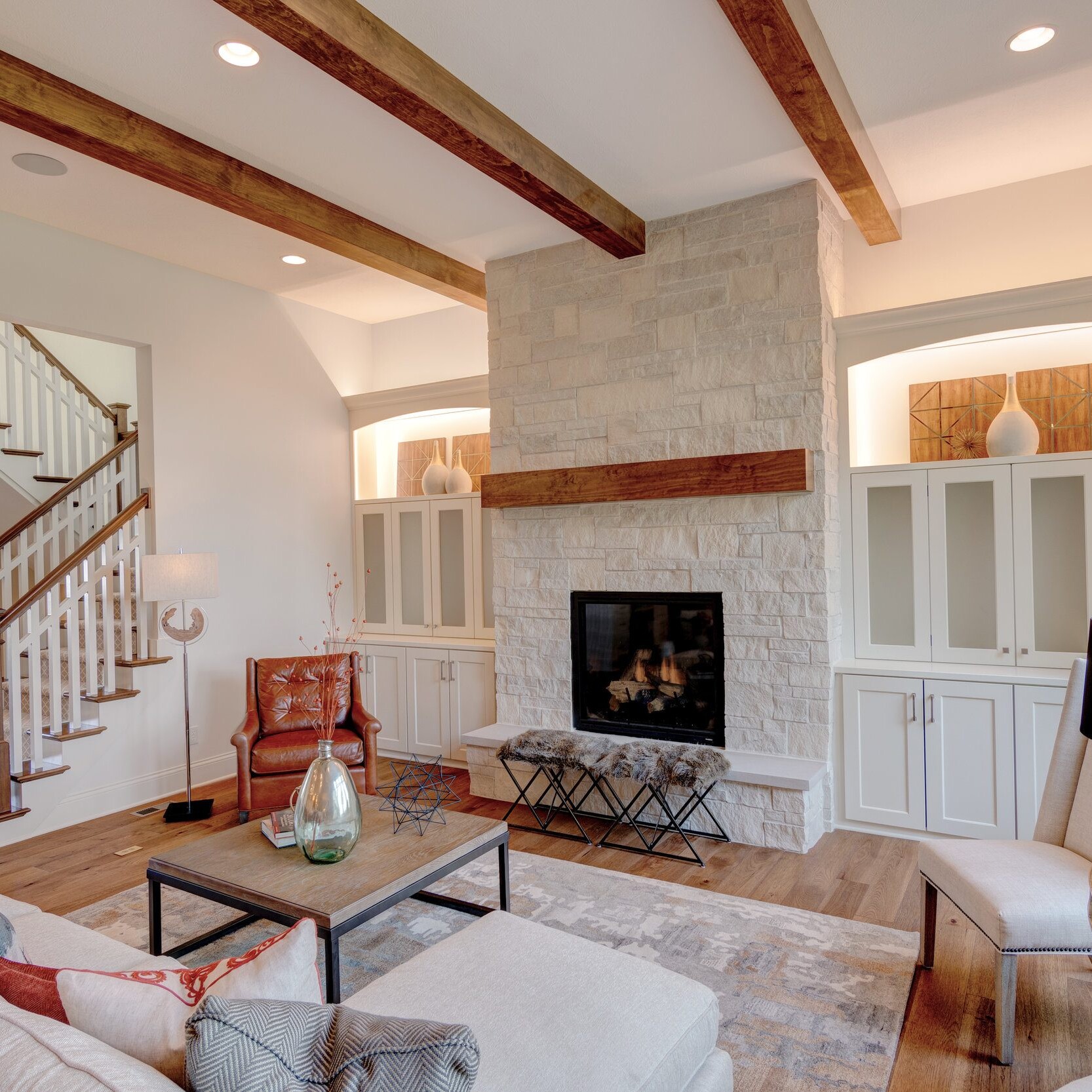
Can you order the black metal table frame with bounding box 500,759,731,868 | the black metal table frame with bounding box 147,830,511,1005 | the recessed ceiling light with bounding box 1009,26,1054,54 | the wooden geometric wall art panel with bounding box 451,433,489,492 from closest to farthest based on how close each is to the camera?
the black metal table frame with bounding box 147,830,511,1005
the recessed ceiling light with bounding box 1009,26,1054,54
the black metal table frame with bounding box 500,759,731,868
the wooden geometric wall art panel with bounding box 451,433,489,492

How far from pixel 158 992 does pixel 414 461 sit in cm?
510

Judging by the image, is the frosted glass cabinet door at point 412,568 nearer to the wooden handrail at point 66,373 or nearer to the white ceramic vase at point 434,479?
the white ceramic vase at point 434,479

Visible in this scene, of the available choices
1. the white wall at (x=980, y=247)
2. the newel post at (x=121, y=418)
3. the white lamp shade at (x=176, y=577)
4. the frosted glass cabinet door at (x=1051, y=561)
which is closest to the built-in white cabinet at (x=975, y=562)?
the frosted glass cabinet door at (x=1051, y=561)

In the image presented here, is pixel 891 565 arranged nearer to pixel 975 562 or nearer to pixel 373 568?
pixel 975 562

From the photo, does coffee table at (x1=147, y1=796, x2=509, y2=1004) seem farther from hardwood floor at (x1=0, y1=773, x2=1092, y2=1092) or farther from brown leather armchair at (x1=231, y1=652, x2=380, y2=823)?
brown leather armchair at (x1=231, y1=652, x2=380, y2=823)

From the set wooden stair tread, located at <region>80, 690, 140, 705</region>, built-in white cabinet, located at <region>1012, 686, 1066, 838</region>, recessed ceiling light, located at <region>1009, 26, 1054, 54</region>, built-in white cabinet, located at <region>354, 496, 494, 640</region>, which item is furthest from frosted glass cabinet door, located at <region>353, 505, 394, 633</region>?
recessed ceiling light, located at <region>1009, 26, 1054, 54</region>

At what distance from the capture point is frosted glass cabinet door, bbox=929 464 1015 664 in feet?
12.5

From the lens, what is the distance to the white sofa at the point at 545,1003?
59.2 inches

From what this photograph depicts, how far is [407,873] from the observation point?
245 centimetres

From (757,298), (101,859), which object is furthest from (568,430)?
(101,859)

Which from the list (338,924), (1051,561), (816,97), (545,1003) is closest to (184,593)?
(338,924)

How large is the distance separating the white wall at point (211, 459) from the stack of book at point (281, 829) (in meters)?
2.09

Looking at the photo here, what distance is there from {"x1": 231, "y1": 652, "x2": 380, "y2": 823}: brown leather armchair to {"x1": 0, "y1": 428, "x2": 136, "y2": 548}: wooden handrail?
1735mm

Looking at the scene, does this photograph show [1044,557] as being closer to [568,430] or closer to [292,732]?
[568,430]
